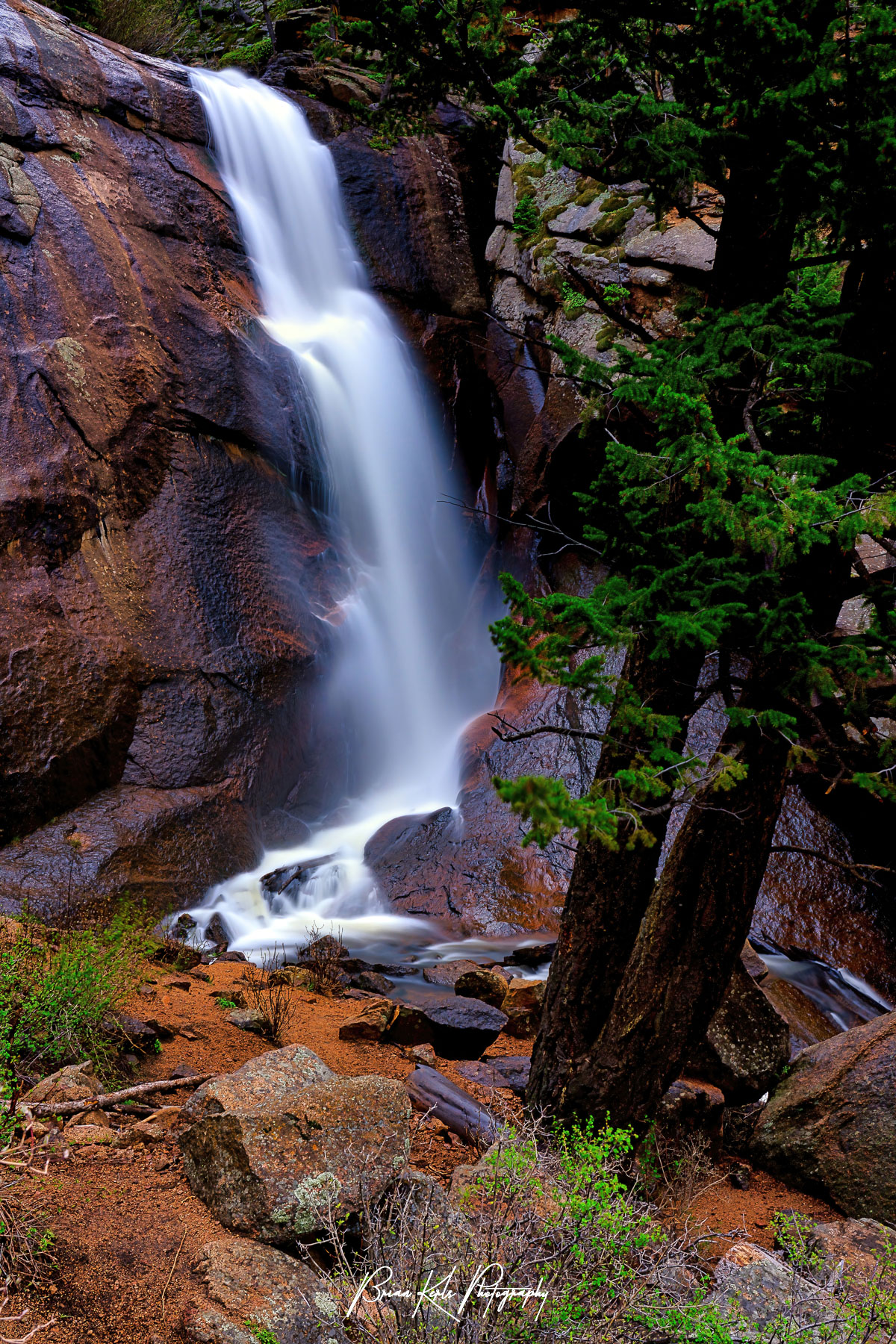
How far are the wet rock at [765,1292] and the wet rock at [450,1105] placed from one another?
1.34 metres

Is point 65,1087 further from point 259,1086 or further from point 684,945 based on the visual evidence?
point 684,945

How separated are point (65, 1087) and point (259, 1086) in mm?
929

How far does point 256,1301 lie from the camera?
2541 millimetres

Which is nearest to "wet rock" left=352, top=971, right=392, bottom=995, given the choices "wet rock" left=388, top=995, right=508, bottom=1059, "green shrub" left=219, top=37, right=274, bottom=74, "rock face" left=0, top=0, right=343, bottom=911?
"wet rock" left=388, top=995, right=508, bottom=1059

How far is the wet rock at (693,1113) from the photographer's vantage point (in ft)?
14.7

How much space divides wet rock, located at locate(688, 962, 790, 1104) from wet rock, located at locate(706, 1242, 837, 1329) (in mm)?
1983

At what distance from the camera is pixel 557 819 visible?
7.57ft

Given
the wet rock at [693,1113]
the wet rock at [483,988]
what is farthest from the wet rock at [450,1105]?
the wet rock at [483,988]

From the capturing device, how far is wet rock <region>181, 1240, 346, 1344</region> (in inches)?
94.6

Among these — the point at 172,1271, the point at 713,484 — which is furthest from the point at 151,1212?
the point at 713,484

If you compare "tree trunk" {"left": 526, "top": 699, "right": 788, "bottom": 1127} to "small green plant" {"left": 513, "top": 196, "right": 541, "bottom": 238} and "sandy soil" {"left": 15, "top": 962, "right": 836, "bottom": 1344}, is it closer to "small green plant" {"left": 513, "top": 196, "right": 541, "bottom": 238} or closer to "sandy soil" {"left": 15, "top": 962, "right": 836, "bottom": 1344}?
"sandy soil" {"left": 15, "top": 962, "right": 836, "bottom": 1344}

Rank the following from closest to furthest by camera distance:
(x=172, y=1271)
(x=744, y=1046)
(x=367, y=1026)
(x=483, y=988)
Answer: (x=172, y=1271) < (x=744, y=1046) < (x=367, y=1026) < (x=483, y=988)

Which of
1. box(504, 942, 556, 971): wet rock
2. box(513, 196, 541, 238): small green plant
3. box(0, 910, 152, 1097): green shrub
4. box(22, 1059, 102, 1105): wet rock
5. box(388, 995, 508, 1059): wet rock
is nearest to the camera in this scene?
box(22, 1059, 102, 1105): wet rock

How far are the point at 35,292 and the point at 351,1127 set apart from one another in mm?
10072
